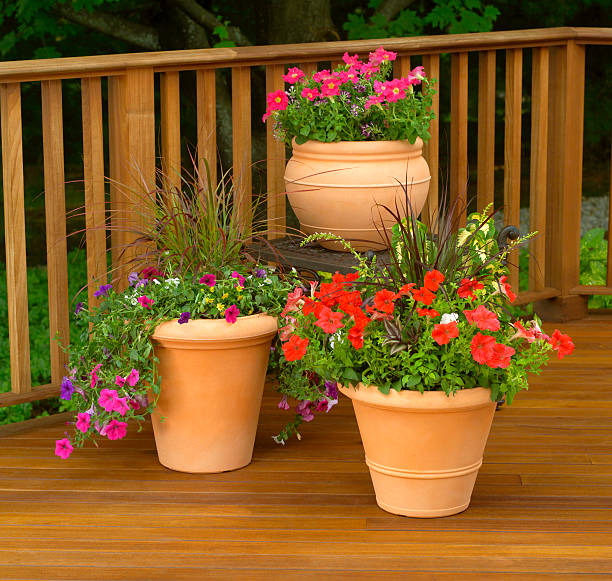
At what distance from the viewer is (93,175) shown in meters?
3.36

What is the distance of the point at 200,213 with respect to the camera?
3049 mm

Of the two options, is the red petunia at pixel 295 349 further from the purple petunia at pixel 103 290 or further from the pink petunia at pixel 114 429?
the purple petunia at pixel 103 290

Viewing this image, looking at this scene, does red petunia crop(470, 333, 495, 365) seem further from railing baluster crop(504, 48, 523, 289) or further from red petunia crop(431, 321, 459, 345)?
railing baluster crop(504, 48, 523, 289)

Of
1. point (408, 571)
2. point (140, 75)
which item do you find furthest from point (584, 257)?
point (408, 571)

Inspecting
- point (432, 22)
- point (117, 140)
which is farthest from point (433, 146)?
point (432, 22)

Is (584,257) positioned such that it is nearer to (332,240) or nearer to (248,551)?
(332,240)

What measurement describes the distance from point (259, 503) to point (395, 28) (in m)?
4.56

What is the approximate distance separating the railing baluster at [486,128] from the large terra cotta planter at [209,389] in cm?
152

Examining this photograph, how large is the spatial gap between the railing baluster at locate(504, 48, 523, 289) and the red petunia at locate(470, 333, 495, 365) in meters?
1.80

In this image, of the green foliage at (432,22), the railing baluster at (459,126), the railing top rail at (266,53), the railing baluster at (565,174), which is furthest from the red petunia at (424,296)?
the green foliage at (432,22)

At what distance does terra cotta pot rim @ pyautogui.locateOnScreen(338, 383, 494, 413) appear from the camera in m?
2.60

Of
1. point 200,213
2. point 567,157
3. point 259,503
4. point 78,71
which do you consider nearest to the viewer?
point 259,503

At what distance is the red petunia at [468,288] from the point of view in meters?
2.63

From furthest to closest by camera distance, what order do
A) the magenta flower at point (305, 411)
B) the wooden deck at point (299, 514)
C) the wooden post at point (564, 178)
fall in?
the wooden post at point (564, 178) < the magenta flower at point (305, 411) < the wooden deck at point (299, 514)
